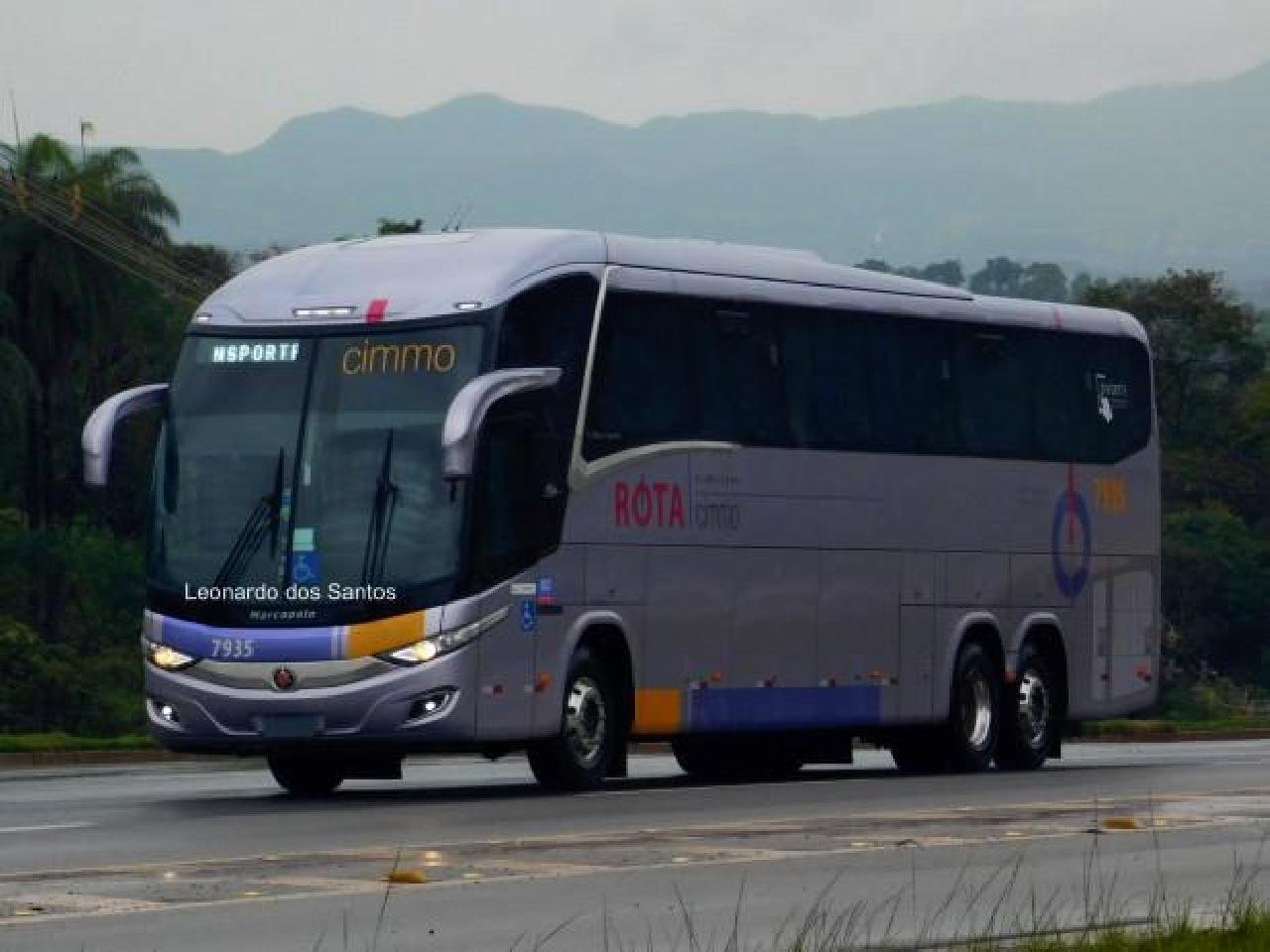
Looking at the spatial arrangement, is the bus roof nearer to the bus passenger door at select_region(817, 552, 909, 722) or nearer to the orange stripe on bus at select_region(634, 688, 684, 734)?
the bus passenger door at select_region(817, 552, 909, 722)

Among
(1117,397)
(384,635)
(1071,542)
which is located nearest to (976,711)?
(1071,542)

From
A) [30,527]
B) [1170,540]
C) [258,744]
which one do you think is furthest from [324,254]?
[1170,540]

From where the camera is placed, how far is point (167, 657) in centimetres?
2309

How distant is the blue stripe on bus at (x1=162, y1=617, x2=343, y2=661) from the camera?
22.5 metres

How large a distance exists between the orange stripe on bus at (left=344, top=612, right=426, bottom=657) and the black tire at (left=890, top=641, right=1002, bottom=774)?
7269mm

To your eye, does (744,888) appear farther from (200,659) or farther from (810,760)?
(810,760)

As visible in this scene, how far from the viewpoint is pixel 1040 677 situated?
29953mm

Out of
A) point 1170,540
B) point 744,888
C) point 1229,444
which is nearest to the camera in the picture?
point 744,888

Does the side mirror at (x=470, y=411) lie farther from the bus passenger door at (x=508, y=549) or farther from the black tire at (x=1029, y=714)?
the black tire at (x=1029, y=714)

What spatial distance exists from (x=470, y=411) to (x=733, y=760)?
7.05 metres

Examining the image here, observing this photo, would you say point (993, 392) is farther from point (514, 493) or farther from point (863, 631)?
point (514, 493)

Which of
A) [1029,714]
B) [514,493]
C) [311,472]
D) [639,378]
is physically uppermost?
[639,378]

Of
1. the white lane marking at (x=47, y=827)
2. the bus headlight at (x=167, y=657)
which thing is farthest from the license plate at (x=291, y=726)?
the white lane marking at (x=47, y=827)

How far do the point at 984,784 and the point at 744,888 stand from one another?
34.6 feet
